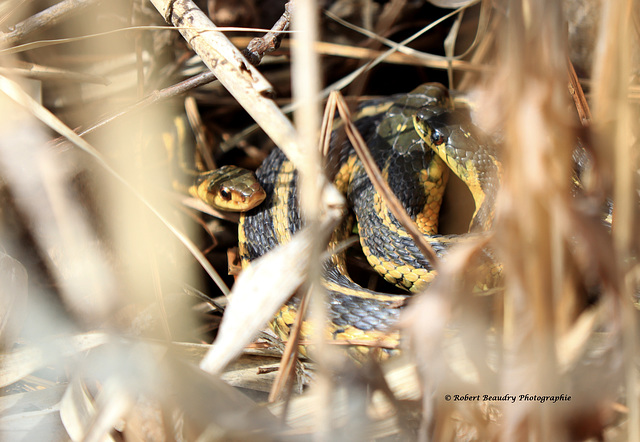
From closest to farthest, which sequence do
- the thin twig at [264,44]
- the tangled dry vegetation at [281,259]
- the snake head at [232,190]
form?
the tangled dry vegetation at [281,259]
the thin twig at [264,44]
the snake head at [232,190]

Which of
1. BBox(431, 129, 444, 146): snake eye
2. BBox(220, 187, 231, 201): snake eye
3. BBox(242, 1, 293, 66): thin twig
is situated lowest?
BBox(220, 187, 231, 201): snake eye

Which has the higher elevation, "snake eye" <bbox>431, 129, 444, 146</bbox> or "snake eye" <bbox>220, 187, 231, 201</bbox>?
"snake eye" <bbox>431, 129, 444, 146</bbox>

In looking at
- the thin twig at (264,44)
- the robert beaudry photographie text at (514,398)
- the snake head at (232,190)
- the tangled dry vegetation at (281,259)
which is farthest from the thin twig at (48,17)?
the robert beaudry photographie text at (514,398)

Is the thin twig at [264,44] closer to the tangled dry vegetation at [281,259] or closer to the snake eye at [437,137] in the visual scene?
the tangled dry vegetation at [281,259]

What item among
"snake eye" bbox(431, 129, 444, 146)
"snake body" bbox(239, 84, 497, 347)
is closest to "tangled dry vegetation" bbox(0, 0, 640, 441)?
"snake body" bbox(239, 84, 497, 347)

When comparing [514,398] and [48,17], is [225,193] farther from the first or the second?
[514,398]

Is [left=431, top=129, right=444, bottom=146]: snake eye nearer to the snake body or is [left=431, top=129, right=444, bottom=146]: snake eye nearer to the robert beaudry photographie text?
the snake body

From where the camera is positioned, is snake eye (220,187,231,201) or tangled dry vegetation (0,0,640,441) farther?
snake eye (220,187,231,201)
